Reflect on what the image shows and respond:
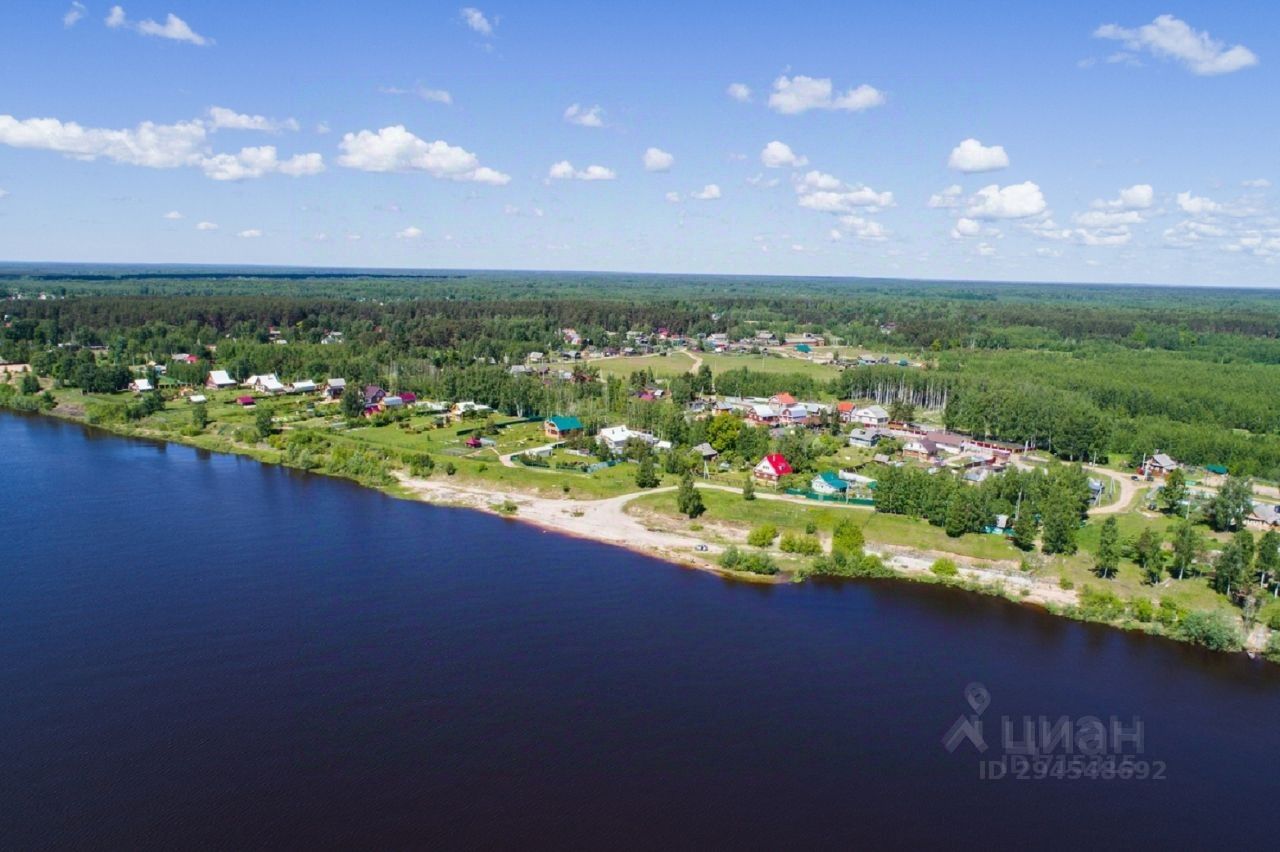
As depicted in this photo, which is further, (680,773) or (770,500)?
(770,500)

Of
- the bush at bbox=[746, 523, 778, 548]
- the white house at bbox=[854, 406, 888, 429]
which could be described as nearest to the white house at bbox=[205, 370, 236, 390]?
the white house at bbox=[854, 406, 888, 429]

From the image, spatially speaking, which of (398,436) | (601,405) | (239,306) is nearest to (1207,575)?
(601,405)

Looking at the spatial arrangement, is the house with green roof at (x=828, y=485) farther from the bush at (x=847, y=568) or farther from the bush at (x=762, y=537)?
the bush at (x=847, y=568)

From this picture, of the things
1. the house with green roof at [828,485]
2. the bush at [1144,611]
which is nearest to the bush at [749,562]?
the house with green roof at [828,485]

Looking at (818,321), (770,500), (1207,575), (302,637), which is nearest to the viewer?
(302,637)

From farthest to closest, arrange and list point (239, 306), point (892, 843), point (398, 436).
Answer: point (239, 306) < point (398, 436) < point (892, 843)

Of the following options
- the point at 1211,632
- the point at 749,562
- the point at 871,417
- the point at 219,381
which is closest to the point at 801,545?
the point at 749,562

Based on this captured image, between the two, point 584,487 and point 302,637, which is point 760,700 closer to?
point 302,637
